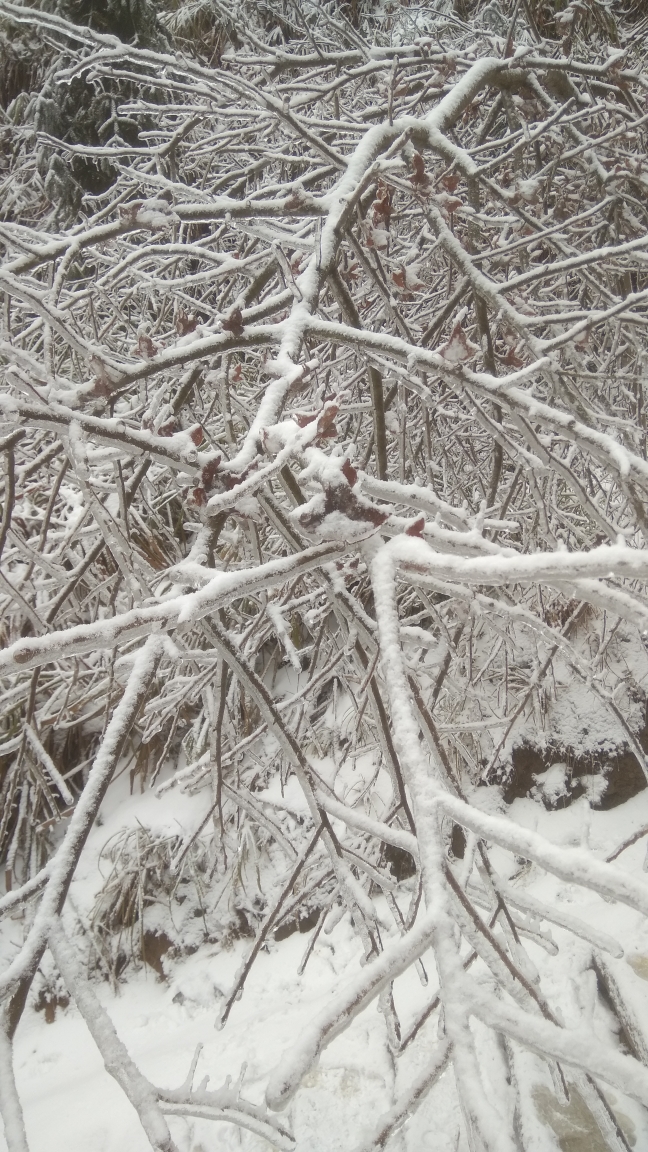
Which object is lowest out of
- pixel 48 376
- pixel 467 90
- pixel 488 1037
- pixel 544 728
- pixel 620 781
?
pixel 488 1037

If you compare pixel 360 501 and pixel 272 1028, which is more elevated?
pixel 360 501

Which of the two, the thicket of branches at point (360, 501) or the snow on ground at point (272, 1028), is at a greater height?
the thicket of branches at point (360, 501)

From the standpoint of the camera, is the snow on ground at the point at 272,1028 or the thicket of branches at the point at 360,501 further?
the snow on ground at the point at 272,1028

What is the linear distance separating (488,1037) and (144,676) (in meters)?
2.23

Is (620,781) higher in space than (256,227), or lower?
lower

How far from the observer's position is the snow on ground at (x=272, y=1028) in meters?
2.26

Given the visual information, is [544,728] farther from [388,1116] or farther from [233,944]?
[388,1116]

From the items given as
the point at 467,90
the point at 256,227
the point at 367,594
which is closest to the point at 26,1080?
the point at 367,594

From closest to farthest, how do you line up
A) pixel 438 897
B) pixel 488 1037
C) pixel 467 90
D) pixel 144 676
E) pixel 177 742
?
pixel 438 897, pixel 144 676, pixel 467 90, pixel 488 1037, pixel 177 742

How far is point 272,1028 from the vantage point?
107 inches

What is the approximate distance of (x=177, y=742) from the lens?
11.9 feet

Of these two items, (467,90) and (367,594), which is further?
(367,594)

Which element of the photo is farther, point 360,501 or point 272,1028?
point 272,1028

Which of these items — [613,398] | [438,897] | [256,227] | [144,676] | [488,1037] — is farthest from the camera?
[613,398]
